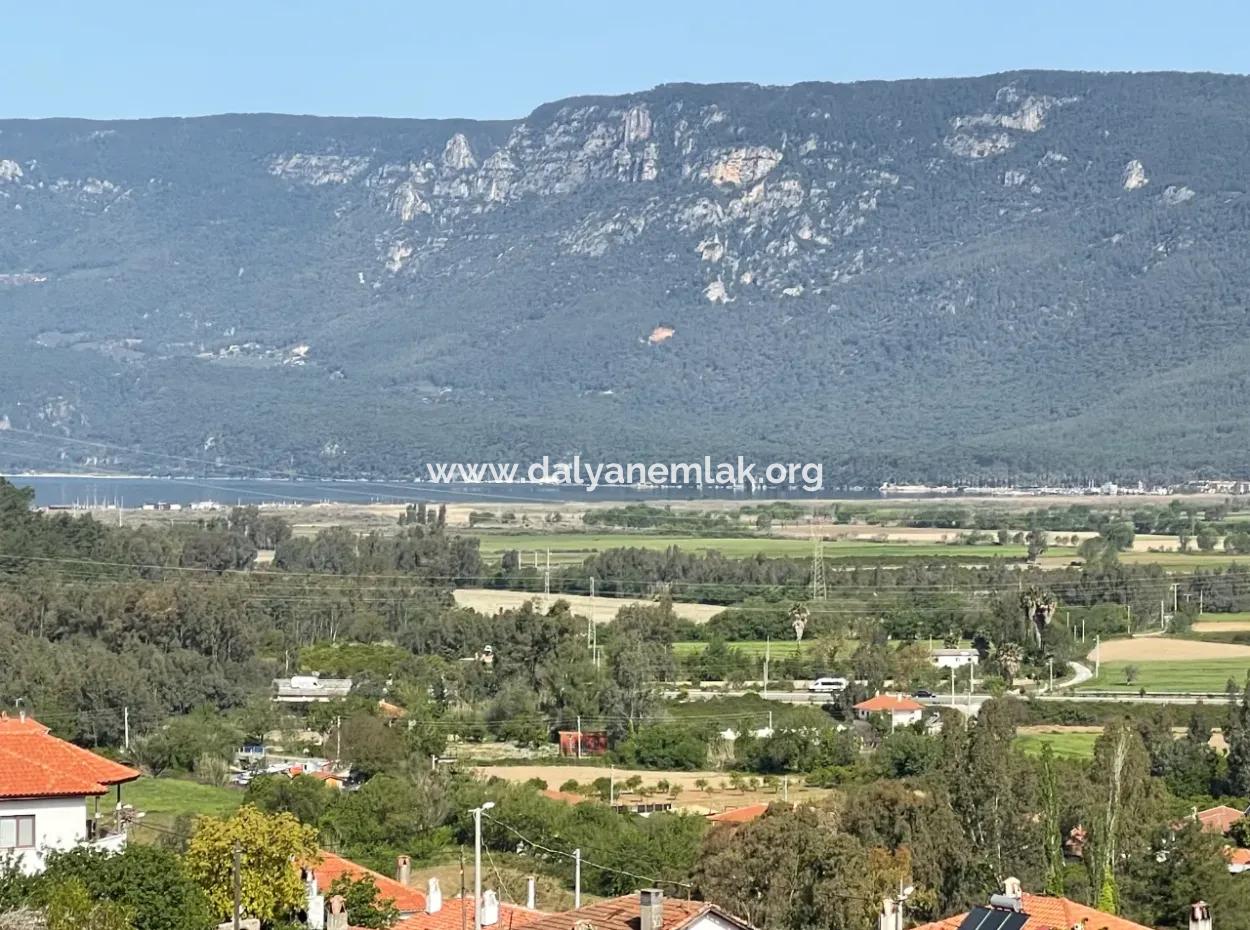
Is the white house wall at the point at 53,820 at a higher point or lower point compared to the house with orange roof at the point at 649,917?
lower

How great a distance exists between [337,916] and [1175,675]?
4826 centimetres

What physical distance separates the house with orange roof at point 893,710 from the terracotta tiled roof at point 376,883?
2884 centimetres

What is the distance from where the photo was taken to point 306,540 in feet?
383

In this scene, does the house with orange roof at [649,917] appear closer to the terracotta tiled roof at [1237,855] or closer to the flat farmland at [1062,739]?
the terracotta tiled roof at [1237,855]

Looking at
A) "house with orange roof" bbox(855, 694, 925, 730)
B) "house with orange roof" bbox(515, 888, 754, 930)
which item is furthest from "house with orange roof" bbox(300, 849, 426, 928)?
"house with orange roof" bbox(855, 694, 925, 730)

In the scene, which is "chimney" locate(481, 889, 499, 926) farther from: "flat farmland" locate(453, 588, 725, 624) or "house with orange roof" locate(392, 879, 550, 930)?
"flat farmland" locate(453, 588, 725, 624)

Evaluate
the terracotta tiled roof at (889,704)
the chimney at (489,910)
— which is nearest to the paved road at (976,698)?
the terracotta tiled roof at (889,704)

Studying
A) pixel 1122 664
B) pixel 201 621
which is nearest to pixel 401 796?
pixel 201 621

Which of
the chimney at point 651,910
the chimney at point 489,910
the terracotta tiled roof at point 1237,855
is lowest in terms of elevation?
the terracotta tiled roof at point 1237,855

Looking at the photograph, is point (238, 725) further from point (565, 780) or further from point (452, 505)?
point (452, 505)

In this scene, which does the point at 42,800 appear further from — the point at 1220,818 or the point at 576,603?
the point at 576,603

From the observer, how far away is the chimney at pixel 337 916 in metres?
31.1

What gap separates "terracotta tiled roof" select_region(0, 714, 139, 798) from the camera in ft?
110

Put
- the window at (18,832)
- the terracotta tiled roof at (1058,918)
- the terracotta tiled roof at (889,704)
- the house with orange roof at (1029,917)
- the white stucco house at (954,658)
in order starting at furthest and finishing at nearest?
the white stucco house at (954,658) < the terracotta tiled roof at (889,704) < the window at (18,832) < the terracotta tiled roof at (1058,918) < the house with orange roof at (1029,917)
